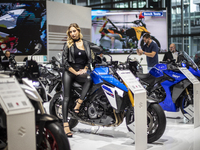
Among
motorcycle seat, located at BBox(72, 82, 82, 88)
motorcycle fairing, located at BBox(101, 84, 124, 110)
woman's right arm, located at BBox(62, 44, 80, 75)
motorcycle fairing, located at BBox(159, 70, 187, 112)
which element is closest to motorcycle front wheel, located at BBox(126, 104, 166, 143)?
motorcycle fairing, located at BBox(101, 84, 124, 110)

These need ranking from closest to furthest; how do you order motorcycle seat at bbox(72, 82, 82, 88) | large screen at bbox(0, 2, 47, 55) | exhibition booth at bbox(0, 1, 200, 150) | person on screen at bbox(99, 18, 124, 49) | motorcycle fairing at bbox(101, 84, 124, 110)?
exhibition booth at bbox(0, 1, 200, 150), motorcycle fairing at bbox(101, 84, 124, 110), motorcycle seat at bbox(72, 82, 82, 88), large screen at bbox(0, 2, 47, 55), person on screen at bbox(99, 18, 124, 49)

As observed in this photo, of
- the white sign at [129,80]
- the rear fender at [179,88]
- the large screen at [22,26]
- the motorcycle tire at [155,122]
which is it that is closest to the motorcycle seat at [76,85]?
the white sign at [129,80]

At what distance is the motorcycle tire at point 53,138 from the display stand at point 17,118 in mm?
244

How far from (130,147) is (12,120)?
6.84 ft

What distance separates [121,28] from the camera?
12133mm

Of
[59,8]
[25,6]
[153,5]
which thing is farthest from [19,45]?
[153,5]

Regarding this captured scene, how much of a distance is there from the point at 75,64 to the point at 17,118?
2152 millimetres

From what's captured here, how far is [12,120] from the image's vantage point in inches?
68.6

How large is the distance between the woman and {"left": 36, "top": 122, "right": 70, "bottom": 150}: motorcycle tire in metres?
1.57

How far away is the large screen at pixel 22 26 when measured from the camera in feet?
34.3

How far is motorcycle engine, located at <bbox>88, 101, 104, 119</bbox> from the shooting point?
3648 millimetres

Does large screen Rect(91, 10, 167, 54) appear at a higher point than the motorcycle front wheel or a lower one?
higher

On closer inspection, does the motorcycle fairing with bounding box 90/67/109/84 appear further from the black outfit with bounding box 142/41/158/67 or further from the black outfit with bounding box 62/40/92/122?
the black outfit with bounding box 142/41/158/67

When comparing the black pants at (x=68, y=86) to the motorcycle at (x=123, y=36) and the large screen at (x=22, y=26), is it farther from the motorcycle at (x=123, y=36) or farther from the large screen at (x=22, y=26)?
the motorcycle at (x=123, y=36)
